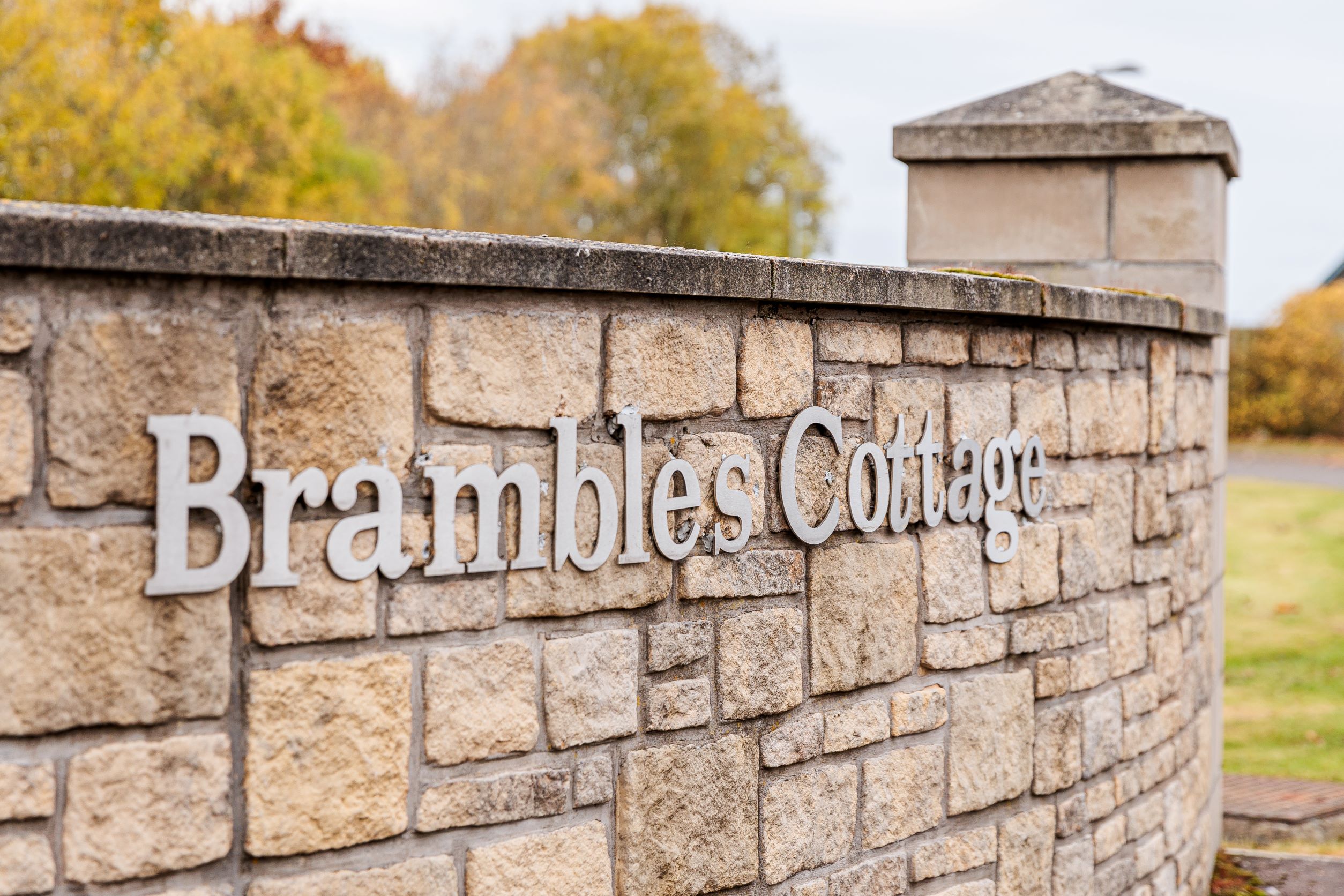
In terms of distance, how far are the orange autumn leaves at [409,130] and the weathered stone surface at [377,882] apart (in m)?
10.8

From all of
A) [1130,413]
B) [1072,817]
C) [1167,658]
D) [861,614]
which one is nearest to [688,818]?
[861,614]

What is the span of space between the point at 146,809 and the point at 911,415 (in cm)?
213

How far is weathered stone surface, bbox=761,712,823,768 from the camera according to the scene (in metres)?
3.17

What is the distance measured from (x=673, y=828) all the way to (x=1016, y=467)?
1694 millimetres

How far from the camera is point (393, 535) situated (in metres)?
2.53

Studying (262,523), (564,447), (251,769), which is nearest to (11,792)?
(251,769)

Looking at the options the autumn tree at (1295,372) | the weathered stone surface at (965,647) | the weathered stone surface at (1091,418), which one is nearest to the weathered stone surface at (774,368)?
the weathered stone surface at (965,647)

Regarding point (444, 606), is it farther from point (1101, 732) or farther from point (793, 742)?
point (1101, 732)

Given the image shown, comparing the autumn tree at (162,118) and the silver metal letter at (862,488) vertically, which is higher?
the autumn tree at (162,118)

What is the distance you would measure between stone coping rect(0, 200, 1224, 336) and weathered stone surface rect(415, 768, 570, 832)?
0.98 metres

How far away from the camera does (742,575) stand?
313cm

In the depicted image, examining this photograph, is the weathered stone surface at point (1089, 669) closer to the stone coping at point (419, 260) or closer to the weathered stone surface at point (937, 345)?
the weathered stone surface at point (937, 345)

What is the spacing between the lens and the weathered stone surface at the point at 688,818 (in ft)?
9.50

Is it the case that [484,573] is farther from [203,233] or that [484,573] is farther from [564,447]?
[203,233]
